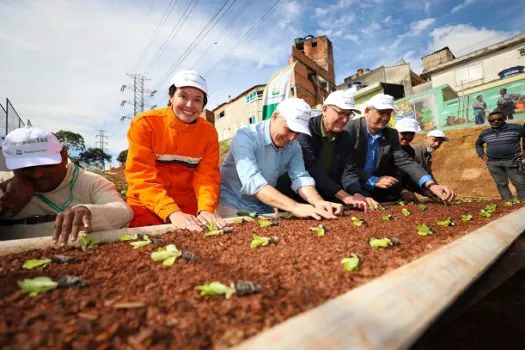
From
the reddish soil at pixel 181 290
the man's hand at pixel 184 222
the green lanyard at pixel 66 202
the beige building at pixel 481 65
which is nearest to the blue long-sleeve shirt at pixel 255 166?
the man's hand at pixel 184 222

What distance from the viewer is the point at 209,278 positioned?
117 centimetres

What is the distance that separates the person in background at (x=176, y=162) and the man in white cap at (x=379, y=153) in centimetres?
238

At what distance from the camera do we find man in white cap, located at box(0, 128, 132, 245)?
5.64 feet

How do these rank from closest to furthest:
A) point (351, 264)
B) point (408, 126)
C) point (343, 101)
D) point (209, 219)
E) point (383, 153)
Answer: point (351, 264)
point (209, 219)
point (343, 101)
point (383, 153)
point (408, 126)

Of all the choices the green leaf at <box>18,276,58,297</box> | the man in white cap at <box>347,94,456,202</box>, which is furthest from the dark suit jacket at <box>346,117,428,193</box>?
the green leaf at <box>18,276,58,297</box>

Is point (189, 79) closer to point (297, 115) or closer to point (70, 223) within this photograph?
point (297, 115)

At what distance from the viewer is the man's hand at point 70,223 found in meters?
1.63

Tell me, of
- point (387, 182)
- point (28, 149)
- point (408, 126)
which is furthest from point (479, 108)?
point (28, 149)

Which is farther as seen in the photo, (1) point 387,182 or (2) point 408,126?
(2) point 408,126

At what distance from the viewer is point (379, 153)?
4.43m

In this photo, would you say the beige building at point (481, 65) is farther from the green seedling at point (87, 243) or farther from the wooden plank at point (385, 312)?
the green seedling at point (87, 243)

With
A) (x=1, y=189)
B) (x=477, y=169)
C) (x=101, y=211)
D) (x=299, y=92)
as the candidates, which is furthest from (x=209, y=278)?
(x=299, y=92)

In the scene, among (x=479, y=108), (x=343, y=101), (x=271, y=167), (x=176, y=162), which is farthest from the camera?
(x=479, y=108)

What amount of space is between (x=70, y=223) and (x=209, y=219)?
0.94 m
